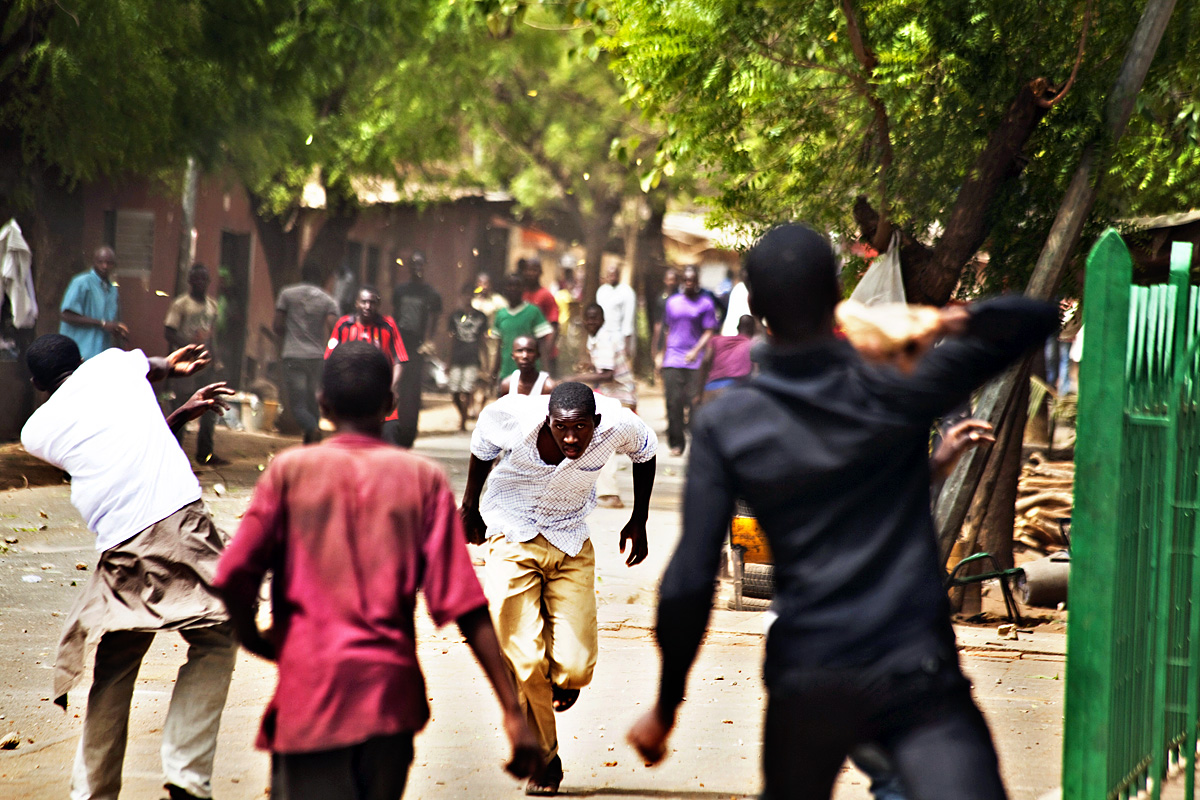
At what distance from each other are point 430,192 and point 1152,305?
64.7 ft

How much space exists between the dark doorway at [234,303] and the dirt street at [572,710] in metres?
9.71

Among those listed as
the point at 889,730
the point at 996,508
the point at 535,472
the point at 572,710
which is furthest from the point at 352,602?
the point at 996,508

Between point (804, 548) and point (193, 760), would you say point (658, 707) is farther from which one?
point (193, 760)

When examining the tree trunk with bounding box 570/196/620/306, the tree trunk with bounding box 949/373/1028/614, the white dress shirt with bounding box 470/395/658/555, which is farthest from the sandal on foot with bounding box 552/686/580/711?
the tree trunk with bounding box 570/196/620/306

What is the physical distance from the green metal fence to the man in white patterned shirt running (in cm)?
192

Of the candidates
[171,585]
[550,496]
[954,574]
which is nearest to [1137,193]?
[954,574]

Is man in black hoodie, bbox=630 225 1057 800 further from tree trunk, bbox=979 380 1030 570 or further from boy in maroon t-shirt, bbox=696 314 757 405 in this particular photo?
boy in maroon t-shirt, bbox=696 314 757 405

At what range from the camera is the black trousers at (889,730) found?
2.36 metres

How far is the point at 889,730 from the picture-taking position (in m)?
2.45

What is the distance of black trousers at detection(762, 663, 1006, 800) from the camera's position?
2361 mm

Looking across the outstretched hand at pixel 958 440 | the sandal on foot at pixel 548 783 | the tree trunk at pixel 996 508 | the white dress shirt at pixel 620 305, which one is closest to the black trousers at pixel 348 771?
the outstretched hand at pixel 958 440

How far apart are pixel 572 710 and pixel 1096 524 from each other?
3120mm

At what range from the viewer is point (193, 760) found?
4133 millimetres

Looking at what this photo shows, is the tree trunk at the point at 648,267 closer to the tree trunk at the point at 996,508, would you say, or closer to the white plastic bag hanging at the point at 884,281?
the tree trunk at the point at 996,508
